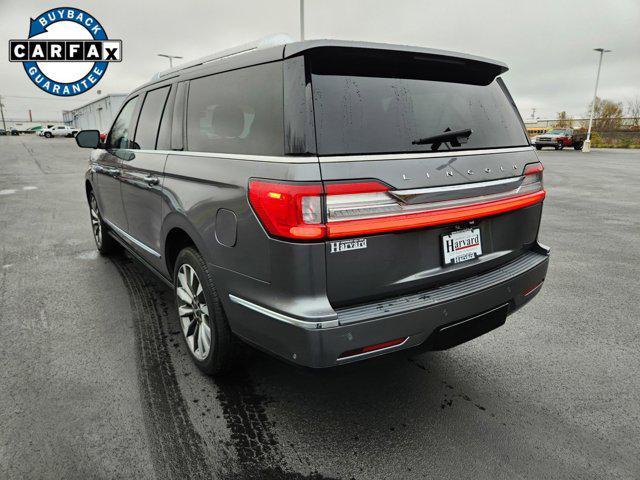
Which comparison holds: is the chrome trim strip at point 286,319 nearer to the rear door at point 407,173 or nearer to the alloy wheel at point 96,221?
the rear door at point 407,173

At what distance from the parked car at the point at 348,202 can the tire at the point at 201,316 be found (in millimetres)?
13

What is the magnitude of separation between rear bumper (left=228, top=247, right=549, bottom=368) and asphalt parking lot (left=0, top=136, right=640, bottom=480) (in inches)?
5.9

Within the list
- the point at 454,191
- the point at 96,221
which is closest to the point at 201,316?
the point at 454,191

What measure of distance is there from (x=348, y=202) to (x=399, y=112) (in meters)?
0.62

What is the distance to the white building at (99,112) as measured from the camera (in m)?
48.3

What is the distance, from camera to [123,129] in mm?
4223

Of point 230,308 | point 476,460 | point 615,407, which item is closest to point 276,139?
point 230,308

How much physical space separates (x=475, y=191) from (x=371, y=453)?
141 cm

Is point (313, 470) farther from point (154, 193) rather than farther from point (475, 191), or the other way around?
point (154, 193)

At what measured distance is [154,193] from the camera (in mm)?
3234

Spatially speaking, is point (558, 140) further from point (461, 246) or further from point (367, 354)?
point (367, 354)

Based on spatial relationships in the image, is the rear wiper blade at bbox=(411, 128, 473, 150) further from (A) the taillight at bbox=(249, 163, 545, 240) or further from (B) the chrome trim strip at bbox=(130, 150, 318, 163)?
(B) the chrome trim strip at bbox=(130, 150, 318, 163)

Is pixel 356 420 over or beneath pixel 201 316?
beneath

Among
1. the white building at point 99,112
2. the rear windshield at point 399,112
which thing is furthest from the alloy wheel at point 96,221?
the white building at point 99,112
